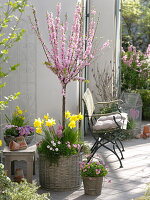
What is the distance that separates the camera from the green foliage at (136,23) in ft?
54.3

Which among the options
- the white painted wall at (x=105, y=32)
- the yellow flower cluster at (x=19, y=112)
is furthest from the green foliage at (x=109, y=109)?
the yellow flower cluster at (x=19, y=112)

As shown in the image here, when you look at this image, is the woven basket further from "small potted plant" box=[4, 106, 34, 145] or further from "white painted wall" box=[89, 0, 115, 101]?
"white painted wall" box=[89, 0, 115, 101]

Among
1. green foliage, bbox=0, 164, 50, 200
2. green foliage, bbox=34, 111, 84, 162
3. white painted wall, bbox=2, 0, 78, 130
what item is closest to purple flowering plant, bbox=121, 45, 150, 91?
white painted wall, bbox=2, 0, 78, 130

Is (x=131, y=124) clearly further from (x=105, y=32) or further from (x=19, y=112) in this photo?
(x=19, y=112)

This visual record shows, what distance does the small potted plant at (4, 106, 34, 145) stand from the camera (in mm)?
5598

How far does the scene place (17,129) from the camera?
569cm

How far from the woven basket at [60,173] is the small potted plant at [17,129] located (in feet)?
1.88

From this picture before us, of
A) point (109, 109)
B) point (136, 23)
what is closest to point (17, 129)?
point (109, 109)

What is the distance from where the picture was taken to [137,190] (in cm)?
517

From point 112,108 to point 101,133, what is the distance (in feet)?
6.09

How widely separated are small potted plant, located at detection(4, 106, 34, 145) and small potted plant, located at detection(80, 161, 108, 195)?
954 mm

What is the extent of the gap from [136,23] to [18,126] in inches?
475

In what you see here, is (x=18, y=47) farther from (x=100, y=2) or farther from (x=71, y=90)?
(x=100, y=2)

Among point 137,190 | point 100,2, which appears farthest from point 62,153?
point 100,2
